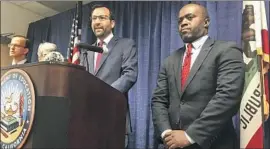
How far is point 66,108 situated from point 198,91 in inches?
30.7

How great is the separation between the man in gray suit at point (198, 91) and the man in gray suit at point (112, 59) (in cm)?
19

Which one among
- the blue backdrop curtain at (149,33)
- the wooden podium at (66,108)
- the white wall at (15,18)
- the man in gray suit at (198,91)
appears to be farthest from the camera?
the white wall at (15,18)

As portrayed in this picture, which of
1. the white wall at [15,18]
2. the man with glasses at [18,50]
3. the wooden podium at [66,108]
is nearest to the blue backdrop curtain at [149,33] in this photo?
the man with glasses at [18,50]

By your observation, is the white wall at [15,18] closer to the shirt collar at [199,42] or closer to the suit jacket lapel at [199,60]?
the shirt collar at [199,42]

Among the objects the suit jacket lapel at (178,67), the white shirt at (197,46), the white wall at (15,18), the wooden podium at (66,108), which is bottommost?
the wooden podium at (66,108)

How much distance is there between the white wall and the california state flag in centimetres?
265

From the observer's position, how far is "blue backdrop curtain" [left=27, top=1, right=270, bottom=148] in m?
2.75

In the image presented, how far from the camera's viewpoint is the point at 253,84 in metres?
2.04

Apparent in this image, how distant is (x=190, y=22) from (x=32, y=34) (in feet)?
8.52

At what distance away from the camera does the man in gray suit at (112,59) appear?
6.86 ft

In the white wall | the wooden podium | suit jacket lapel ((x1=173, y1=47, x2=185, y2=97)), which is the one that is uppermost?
the white wall

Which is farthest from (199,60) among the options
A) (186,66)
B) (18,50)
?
(18,50)

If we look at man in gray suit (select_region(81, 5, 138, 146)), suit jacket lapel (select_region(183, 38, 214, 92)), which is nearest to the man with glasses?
man in gray suit (select_region(81, 5, 138, 146))

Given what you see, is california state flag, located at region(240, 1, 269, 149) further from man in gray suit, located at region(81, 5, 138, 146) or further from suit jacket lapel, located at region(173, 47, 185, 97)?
man in gray suit, located at region(81, 5, 138, 146)
